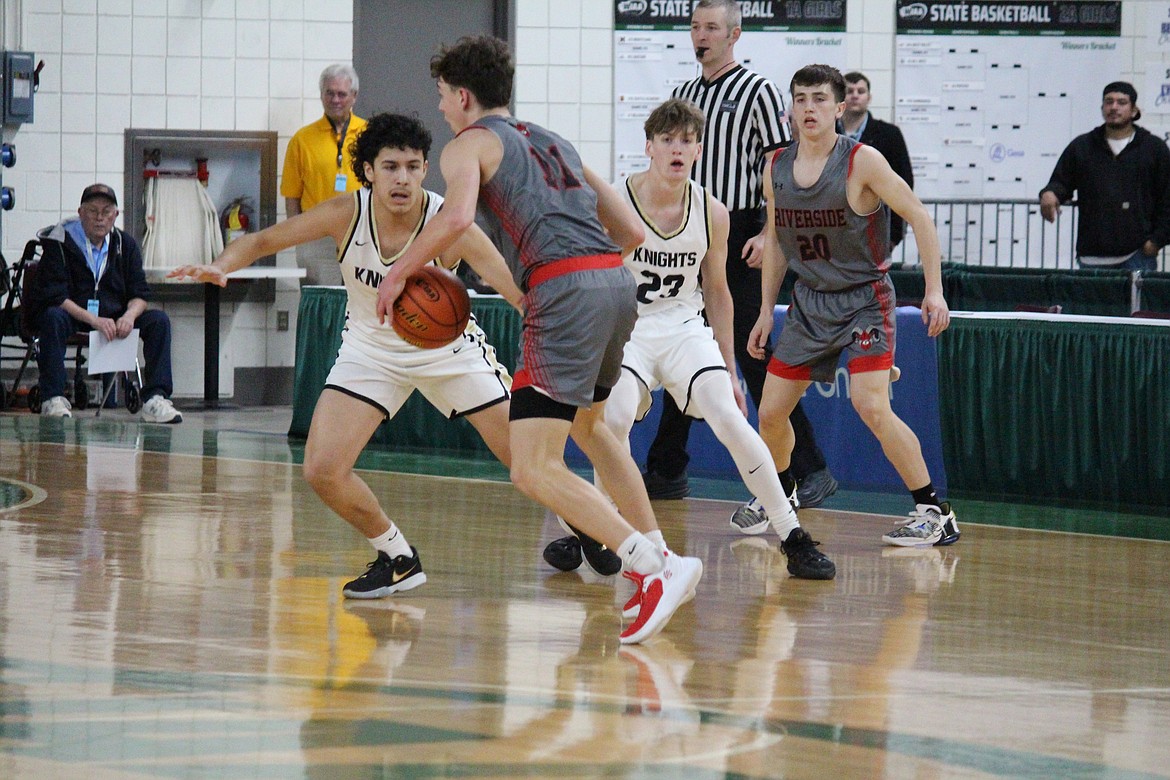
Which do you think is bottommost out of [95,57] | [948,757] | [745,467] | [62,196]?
[948,757]

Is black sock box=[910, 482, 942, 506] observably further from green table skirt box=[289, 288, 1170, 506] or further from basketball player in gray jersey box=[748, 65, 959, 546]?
green table skirt box=[289, 288, 1170, 506]

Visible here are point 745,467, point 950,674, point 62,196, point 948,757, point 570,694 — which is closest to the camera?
point 948,757

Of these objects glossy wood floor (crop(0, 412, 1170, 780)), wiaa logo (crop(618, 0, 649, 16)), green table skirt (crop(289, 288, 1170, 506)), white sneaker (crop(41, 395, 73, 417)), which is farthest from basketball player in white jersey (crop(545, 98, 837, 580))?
wiaa logo (crop(618, 0, 649, 16))

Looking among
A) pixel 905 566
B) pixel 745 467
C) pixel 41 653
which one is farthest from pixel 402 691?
pixel 905 566

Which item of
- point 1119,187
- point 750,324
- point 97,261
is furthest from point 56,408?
point 1119,187

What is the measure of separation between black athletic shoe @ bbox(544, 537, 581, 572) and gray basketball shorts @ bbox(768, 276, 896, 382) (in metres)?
1.11

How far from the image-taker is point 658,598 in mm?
4621

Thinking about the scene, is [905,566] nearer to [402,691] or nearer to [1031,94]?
[402,691]

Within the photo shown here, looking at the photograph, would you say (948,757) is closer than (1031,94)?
Yes

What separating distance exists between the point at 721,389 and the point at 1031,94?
27.7ft

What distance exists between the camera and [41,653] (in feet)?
14.4

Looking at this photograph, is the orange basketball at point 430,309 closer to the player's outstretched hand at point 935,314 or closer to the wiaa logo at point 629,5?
the player's outstretched hand at point 935,314

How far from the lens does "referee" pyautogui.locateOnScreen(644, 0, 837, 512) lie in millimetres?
7285

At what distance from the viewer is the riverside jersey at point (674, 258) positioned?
6.15m
